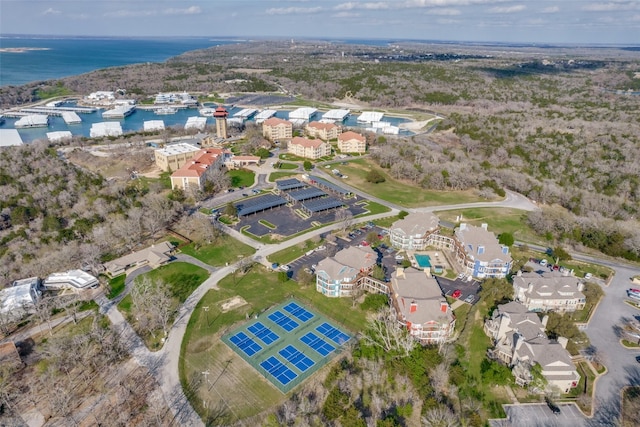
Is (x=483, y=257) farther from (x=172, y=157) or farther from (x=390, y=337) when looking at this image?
(x=172, y=157)

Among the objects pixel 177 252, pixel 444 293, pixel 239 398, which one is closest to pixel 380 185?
pixel 444 293

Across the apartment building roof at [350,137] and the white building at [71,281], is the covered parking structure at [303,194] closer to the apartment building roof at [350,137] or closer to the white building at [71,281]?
the apartment building roof at [350,137]

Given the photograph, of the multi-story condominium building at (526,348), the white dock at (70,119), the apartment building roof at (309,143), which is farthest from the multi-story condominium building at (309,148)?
the white dock at (70,119)

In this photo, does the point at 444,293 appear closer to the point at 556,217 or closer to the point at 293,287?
the point at 293,287

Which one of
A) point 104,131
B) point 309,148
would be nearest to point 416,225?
point 309,148

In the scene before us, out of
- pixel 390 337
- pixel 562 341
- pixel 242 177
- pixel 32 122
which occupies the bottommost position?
pixel 32 122

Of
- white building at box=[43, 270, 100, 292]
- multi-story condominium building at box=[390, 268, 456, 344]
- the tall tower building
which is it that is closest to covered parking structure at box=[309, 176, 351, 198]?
multi-story condominium building at box=[390, 268, 456, 344]
